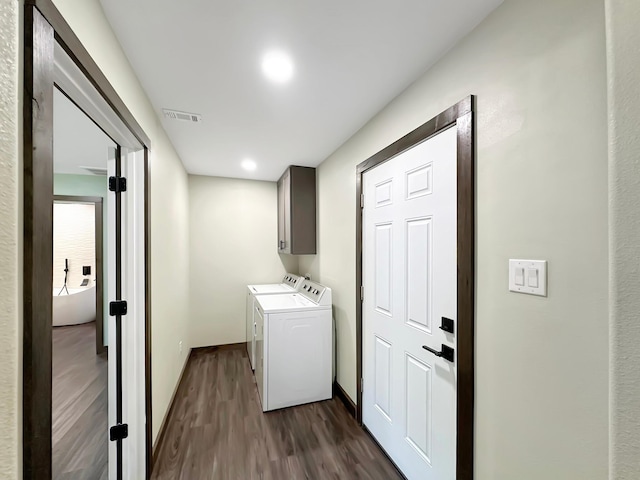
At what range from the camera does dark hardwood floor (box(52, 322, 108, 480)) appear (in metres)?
1.66

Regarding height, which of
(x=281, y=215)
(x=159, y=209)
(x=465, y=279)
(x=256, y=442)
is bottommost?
(x=256, y=442)

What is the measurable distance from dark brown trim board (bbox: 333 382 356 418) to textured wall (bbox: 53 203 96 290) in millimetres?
4488

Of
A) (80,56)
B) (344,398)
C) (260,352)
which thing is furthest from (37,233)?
(344,398)

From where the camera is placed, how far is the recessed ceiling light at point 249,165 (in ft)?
9.48

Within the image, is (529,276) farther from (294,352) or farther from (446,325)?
(294,352)

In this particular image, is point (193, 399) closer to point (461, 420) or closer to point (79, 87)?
point (461, 420)

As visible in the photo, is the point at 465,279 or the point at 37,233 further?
the point at 465,279

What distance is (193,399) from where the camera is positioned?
93.7 inches

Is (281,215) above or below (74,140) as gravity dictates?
below

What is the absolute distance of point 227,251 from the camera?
3621 mm

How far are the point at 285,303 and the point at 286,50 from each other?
2.01 meters

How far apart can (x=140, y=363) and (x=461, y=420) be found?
170cm

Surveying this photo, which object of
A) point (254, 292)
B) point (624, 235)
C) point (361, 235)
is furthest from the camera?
point (254, 292)

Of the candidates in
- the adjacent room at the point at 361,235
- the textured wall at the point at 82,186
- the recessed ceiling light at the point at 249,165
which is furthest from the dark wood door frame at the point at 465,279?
the textured wall at the point at 82,186
